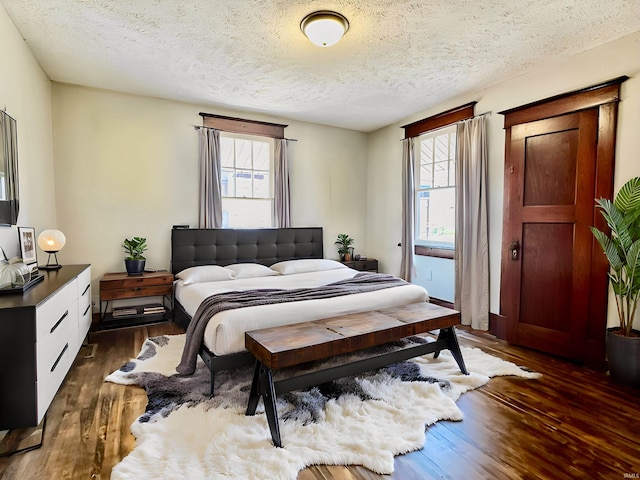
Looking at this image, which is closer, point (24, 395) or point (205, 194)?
point (24, 395)

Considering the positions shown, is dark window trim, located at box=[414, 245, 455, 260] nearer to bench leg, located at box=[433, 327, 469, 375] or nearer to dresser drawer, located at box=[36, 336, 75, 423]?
bench leg, located at box=[433, 327, 469, 375]

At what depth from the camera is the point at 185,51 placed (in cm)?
303

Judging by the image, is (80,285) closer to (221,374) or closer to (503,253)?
(221,374)

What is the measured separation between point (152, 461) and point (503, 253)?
11.8 feet

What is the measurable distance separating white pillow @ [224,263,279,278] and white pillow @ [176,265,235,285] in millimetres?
108

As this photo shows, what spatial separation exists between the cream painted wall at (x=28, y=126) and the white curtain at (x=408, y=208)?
13.9 feet

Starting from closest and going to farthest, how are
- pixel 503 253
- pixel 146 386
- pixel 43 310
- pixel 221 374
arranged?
pixel 43 310, pixel 146 386, pixel 221 374, pixel 503 253

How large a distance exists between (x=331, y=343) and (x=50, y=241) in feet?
8.94

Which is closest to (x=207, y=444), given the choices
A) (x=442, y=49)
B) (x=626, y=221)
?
(x=626, y=221)

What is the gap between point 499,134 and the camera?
377 cm

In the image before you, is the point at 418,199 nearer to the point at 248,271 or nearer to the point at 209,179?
the point at 248,271

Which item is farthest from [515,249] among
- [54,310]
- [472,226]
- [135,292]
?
[135,292]

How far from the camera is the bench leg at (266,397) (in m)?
1.90

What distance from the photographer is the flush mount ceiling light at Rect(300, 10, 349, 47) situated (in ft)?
8.00
